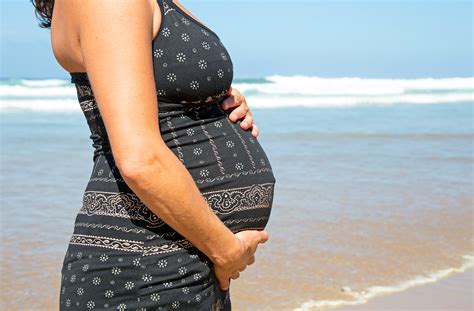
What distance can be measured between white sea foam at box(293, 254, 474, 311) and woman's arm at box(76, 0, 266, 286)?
94.5 inches

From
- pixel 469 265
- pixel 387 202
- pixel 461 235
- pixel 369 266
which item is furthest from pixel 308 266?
pixel 387 202

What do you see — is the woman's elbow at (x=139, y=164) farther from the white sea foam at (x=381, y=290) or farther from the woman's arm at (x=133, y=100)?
the white sea foam at (x=381, y=290)

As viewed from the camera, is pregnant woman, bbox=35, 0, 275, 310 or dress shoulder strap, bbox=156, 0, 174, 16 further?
dress shoulder strap, bbox=156, 0, 174, 16

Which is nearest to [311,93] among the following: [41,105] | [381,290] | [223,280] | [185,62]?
[41,105]

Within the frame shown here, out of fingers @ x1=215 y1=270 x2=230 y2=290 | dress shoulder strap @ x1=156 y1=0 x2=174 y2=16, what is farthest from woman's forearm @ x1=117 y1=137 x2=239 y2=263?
dress shoulder strap @ x1=156 y1=0 x2=174 y2=16

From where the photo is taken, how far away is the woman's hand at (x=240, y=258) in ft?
5.62

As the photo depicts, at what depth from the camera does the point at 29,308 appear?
147 inches

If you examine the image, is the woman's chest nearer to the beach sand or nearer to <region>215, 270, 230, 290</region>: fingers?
<region>215, 270, 230, 290</region>: fingers

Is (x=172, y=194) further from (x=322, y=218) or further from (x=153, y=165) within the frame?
(x=322, y=218)

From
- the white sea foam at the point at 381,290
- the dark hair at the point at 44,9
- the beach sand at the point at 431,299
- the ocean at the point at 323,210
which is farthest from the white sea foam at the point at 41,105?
the dark hair at the point at 44,9

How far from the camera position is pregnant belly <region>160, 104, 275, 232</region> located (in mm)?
1661

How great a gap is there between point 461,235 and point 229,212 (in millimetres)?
3763

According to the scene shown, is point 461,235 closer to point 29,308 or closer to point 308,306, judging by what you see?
point 308,306

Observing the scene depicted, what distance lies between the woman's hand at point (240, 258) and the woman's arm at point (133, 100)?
8.3 inches
